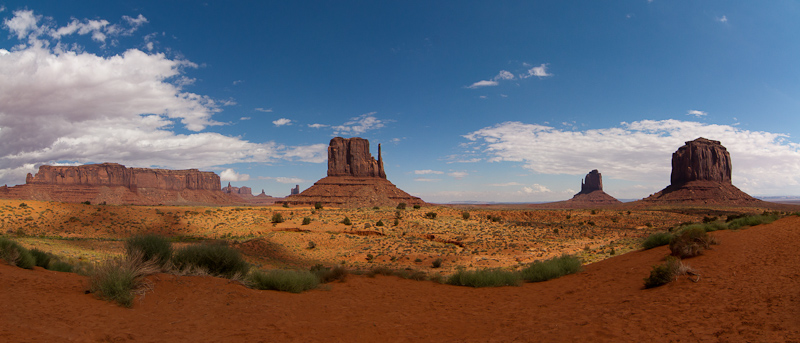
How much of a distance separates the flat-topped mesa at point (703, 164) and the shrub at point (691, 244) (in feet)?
373

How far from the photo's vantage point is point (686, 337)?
5605 mm

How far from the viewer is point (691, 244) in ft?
37.6

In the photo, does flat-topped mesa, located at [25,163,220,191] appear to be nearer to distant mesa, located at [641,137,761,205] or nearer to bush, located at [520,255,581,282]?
bush, located at [520,255,581,282]

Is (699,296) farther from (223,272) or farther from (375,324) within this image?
(223,272)

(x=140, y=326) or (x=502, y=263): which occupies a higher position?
(x=140, y=326)

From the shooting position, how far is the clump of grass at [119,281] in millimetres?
6934

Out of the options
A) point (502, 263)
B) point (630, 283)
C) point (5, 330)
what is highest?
point (5, 330)

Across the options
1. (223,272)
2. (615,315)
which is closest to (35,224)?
(223,272)

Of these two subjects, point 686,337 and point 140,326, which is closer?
point 686,337

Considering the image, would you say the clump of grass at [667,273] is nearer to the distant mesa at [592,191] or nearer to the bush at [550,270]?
the bush at [550,270]

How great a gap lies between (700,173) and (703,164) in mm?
2964

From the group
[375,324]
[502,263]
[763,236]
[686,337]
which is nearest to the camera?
[686,337]

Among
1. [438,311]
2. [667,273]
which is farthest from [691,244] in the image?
[438,311]

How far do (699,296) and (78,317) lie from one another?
11.9 metres
